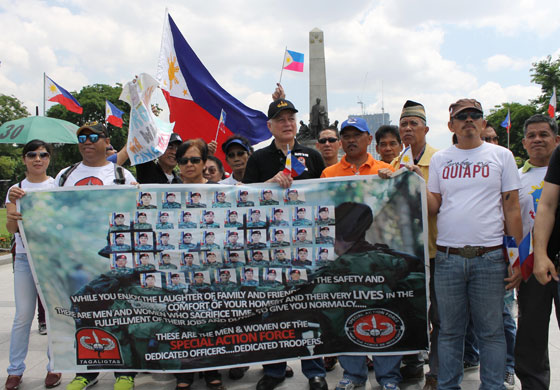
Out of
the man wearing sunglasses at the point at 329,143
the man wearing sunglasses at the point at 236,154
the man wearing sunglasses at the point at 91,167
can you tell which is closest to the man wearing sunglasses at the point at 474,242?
the man wearing sunglasses at the point at 329,143

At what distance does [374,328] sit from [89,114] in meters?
44.7

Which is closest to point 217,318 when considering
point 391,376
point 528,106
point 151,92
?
point 391,376

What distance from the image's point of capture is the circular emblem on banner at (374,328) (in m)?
3.32

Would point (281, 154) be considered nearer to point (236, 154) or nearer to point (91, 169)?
point (236, 154)

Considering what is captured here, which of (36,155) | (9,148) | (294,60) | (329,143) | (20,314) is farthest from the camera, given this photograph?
(9,148)

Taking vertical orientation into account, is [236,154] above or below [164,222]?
above

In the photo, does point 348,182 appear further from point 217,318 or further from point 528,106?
point 528,106

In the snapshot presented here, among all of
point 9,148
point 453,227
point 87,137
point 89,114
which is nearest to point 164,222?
point 87,137

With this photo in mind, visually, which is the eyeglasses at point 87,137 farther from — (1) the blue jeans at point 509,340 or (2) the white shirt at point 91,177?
(1) the blue jeans at point 509,340

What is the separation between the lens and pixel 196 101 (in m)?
6.45

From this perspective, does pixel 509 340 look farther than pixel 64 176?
No

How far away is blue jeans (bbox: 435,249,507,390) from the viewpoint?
283cm

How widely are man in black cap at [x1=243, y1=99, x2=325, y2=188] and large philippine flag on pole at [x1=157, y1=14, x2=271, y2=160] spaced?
106 inches

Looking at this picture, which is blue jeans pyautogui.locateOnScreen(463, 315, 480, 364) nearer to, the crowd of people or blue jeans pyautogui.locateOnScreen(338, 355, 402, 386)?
the crowd of people
